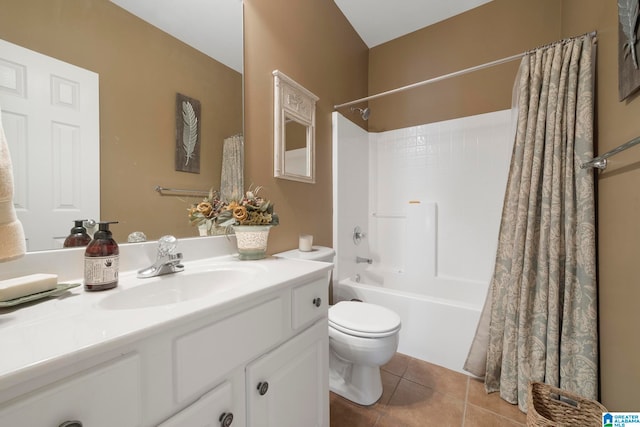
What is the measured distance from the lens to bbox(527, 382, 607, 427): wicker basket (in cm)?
99

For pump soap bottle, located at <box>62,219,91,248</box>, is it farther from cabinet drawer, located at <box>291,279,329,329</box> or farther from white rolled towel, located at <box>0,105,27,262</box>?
cabinet drawer, located at <box>291,279,329,329</box>

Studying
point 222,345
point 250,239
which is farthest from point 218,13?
point 222,345

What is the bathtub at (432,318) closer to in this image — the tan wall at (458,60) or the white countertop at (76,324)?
the white countertop at (76,324)

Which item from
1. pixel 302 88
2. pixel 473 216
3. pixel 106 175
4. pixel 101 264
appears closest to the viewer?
pixel 101 264

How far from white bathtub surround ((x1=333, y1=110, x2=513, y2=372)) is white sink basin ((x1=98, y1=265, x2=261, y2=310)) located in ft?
3.70

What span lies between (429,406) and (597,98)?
5.79 ft

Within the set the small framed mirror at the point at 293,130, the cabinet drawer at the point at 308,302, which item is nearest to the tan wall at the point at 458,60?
the small framed mirror at the point at 293,130

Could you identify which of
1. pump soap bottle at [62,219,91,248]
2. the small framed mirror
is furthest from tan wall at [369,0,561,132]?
pump soap bottle at [62,219,91,248]

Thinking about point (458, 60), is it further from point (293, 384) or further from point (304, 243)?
point (293, 384)

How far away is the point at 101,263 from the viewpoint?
68 centimetres

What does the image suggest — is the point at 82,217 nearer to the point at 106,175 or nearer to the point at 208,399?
the point at 106,175

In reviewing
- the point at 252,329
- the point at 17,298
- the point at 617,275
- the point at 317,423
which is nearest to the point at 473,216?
the point at 617,275

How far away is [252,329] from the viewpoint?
691 millimetres

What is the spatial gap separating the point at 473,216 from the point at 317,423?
6.28ft
